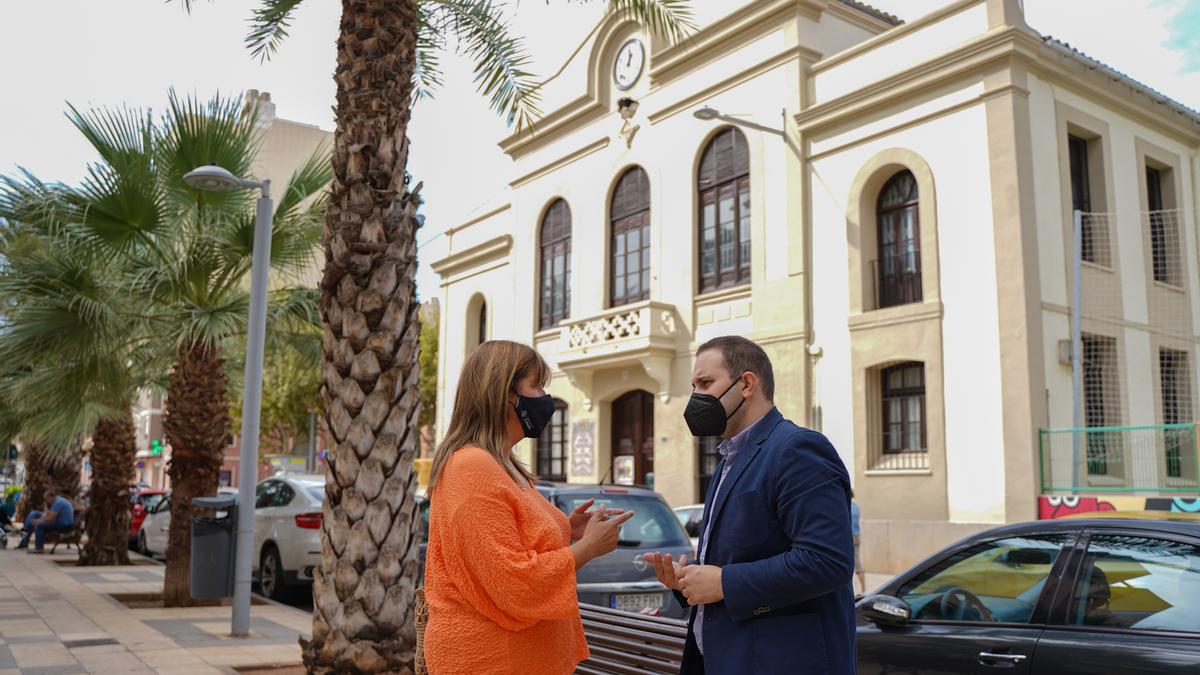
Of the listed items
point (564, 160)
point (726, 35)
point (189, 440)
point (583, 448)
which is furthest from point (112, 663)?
point (564, 160)

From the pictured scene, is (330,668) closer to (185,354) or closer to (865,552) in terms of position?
(185,354)

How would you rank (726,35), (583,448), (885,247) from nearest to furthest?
1. (885,247)
2. (726,35)
3. (583,448)

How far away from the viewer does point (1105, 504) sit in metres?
16.0

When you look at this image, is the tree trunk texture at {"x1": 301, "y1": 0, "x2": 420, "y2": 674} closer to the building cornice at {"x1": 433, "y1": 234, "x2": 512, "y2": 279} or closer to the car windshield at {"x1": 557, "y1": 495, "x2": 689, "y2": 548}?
the car windshield at {"x1": 557, "y1": 495, "x2": 689, "y2": 548}

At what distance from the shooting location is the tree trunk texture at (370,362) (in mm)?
6352

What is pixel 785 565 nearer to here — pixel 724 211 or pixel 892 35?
pixel 892 35

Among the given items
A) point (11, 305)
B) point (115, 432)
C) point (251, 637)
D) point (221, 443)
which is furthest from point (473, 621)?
point (115, 432)

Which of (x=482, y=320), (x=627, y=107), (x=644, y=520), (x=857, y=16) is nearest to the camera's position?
(x=644, y=520)

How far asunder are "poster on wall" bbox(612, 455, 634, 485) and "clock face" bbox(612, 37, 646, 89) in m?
9.16

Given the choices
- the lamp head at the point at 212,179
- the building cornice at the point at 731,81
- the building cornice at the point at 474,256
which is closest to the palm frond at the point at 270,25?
the lamp head at the point at 212,179

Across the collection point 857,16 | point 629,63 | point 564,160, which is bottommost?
point 564,160

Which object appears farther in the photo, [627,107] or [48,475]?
[48,475]

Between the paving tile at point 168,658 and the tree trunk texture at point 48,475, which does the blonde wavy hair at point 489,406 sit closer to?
the paving tile at point 168,658

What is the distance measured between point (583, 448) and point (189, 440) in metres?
13.9
